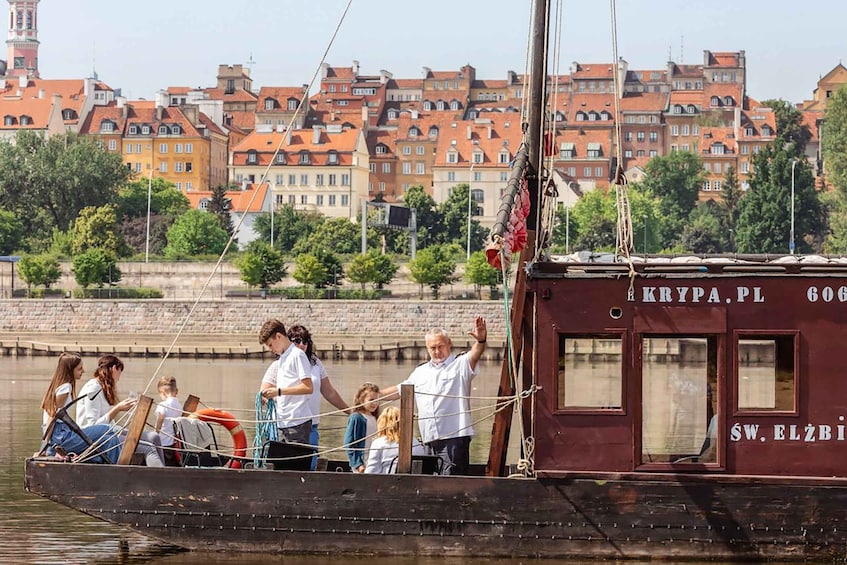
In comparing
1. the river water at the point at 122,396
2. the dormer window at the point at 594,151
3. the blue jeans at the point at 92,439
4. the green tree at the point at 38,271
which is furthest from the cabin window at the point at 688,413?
the dormer window at the point at 594,151

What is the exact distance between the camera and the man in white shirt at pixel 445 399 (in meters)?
17.4

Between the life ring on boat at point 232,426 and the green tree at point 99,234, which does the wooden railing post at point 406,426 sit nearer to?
the life ring on boat at point 232,426

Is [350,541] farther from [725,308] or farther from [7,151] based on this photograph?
[7,151]

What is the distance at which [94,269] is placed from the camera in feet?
316

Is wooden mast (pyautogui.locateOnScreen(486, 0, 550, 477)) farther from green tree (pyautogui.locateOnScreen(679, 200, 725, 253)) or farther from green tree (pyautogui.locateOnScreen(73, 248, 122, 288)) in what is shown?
green tree (pyautogui.locateOnScreen(679, 200, 725, 253))

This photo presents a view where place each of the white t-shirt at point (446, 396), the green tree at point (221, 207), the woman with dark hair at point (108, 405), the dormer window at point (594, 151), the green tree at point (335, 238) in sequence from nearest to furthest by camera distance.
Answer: the white t-shirt at point (446, 396)
the woman with dark hair at point (108, 405)
the green tree at point (335, 238)
the green tree at point (221, 207)
the dormer window at point (594, 151)

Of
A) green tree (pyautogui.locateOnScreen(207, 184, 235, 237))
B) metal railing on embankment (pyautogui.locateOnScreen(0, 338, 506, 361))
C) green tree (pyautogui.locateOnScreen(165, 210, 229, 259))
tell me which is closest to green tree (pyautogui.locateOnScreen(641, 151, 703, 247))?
green tree (pyautogui.locateOnScreen(207, 184, 235, 237))

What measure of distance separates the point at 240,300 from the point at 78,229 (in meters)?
28.9

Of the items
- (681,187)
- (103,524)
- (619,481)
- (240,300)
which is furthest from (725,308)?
(681,187)

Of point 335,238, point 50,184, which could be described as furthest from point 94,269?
point 50,184

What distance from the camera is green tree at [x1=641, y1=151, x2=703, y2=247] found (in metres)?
172

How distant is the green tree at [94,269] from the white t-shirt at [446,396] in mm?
80370

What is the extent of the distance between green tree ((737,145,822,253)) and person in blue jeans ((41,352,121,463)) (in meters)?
107

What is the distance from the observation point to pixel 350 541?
1769cm
